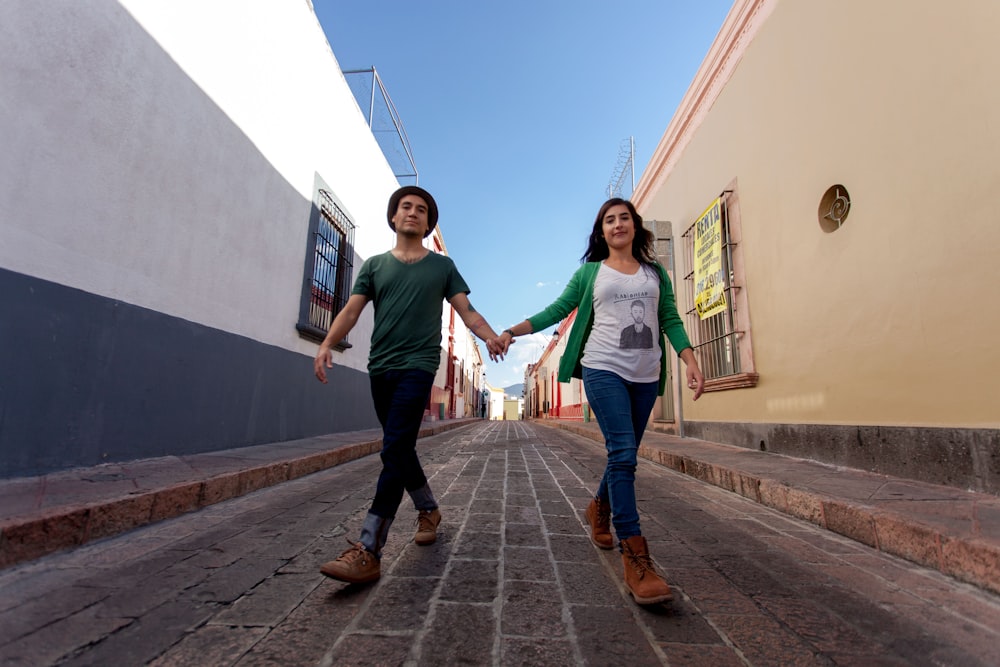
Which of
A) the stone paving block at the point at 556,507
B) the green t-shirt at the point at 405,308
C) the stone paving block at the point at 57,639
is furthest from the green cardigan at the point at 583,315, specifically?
the stone paving block at the point at 57,639

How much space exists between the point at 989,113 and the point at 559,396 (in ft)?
83.5

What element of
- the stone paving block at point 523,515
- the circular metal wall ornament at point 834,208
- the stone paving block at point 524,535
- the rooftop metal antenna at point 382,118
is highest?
the rooftop metal antenna at point 382,118

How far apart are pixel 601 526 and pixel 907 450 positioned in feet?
9.06

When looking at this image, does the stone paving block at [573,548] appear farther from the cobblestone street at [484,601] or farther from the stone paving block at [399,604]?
the stone paving block at [399,604]

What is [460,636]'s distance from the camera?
152 centimetres

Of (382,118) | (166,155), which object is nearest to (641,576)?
(166,155)

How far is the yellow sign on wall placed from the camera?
22.7ft

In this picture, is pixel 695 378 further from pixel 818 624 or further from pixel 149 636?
pixel 149 636

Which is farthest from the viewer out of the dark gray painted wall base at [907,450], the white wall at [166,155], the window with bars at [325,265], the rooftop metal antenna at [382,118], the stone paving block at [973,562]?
the rooftop metal antenna at [382,118]

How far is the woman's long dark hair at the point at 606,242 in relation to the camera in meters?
2.56

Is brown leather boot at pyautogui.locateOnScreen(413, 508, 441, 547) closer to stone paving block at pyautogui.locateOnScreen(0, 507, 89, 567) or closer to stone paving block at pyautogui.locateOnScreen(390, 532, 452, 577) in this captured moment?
stone paving block at pyautogui.locateOnScreen(390, 532, 452, 577)

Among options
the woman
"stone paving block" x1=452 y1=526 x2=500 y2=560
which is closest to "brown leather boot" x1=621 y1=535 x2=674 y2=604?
the woman

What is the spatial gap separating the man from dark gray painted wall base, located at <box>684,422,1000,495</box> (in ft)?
10.1

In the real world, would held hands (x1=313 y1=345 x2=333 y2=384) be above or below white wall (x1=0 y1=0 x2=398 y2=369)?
below
